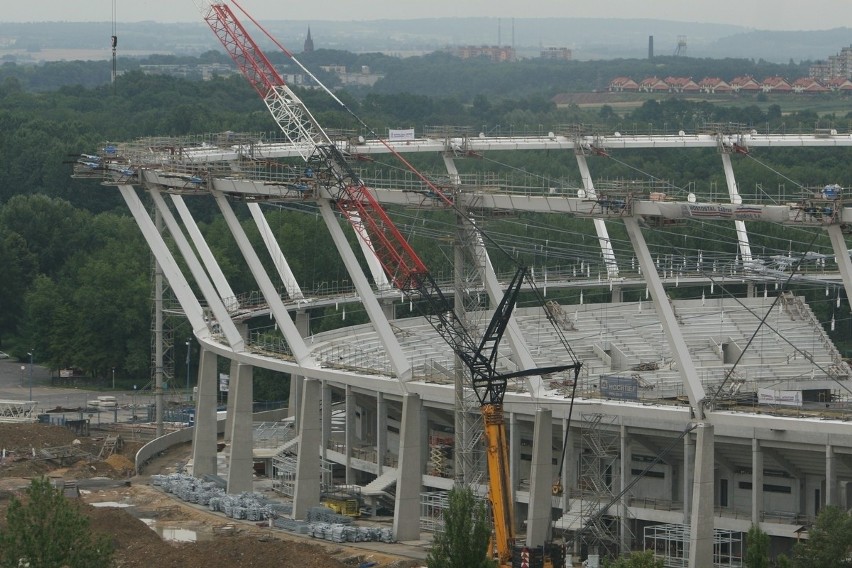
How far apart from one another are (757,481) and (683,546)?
11.2 ft

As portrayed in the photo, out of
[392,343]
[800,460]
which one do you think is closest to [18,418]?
[392,343]

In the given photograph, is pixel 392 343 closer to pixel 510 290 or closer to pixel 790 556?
pixel 510 290

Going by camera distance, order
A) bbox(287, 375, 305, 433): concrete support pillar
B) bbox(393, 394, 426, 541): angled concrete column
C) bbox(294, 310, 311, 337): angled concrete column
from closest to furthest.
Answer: bbox(393, 394, 426, 541): angled concrete column, bbox(287, 375, 305, 433): concrete support pillar, bbox(294, 310, 311, 337): angled concrete column

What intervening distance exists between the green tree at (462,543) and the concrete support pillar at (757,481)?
367 inches

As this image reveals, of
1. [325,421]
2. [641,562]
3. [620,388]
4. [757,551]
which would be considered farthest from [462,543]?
[325,421]

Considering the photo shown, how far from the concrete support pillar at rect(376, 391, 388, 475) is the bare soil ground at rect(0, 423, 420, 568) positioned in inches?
217

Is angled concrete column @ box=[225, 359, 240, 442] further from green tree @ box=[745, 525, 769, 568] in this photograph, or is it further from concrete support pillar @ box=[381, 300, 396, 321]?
green tree @ box=[745, 525, 769, 568]

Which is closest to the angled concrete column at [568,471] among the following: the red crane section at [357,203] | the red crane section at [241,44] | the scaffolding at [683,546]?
the scaffolding at [683,546]

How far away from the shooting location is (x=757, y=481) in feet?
219

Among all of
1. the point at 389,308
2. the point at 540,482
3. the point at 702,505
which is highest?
the point at 389,308

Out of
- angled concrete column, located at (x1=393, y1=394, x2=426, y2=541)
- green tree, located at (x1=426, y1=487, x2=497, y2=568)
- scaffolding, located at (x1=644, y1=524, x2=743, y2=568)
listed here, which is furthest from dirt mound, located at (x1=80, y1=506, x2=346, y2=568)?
scaffolding, located at (x1=644, y1=524, x2=743, y2=568)

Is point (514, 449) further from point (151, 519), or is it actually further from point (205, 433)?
point (205, 433)

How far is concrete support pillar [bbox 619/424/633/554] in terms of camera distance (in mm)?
70125

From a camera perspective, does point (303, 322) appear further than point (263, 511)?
Yes
